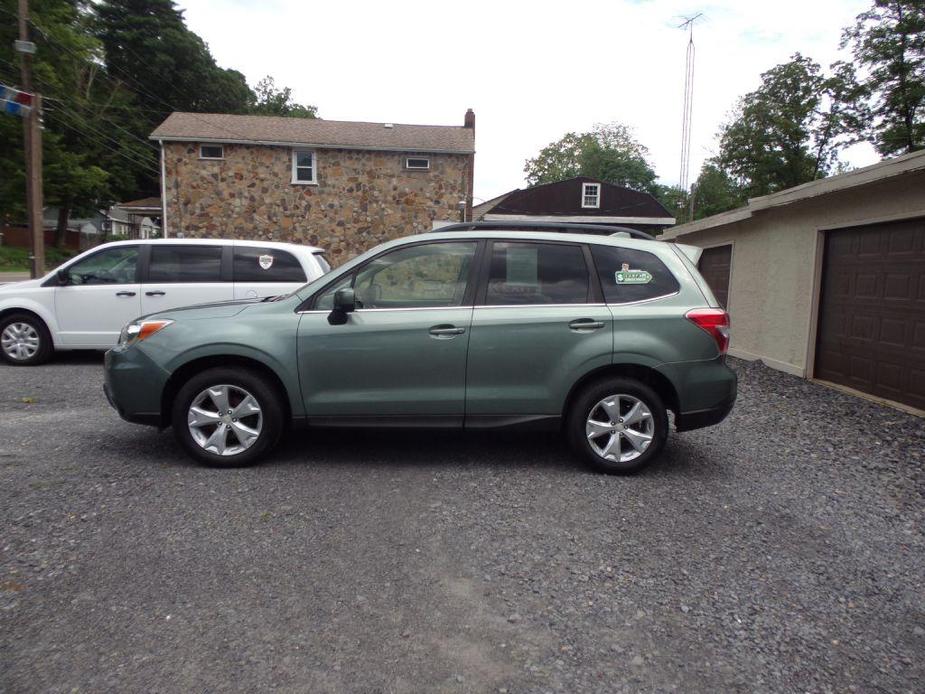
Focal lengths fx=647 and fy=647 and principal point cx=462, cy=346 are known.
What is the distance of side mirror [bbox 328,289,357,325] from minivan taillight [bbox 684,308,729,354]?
2413 mm

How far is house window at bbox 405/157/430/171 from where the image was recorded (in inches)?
894

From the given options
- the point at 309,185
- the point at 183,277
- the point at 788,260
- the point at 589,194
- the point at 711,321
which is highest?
the point at 589,194

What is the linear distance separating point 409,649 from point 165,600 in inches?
45.3

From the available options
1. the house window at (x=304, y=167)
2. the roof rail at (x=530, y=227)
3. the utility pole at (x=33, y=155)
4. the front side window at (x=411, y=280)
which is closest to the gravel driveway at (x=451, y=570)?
the front side window at (x=411, y=280)

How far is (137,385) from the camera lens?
4637mm

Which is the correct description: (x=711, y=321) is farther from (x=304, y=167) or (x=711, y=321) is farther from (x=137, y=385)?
(x=304, y=167)

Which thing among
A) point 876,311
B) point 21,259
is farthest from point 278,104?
point 876,311

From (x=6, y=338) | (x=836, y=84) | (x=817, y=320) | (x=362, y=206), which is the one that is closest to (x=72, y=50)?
(x=362, y=206)

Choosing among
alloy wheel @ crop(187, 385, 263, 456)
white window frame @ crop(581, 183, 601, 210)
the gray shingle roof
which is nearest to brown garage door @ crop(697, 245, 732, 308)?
the gray shingle roof

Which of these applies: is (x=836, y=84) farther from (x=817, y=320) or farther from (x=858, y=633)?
(x=858, y=633)

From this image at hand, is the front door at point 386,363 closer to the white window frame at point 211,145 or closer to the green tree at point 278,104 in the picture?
the white window frame at point 211,145

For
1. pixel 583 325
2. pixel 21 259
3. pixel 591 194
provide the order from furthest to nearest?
pixel 591 194, pixel 21 259, pixel 583 325

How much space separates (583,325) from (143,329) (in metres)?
3.20

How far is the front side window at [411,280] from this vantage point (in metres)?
4.78
